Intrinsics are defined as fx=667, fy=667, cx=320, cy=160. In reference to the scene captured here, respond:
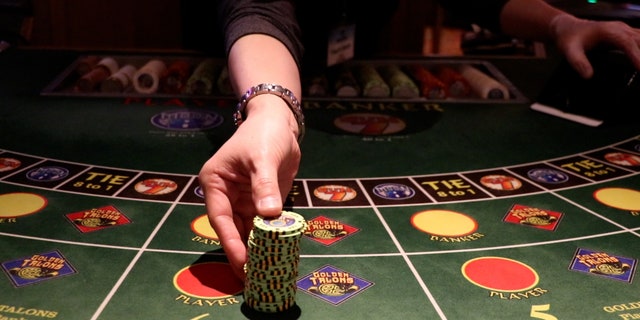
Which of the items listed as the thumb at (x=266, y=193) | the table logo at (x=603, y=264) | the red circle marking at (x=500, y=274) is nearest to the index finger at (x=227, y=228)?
the thumb at (x=266, y=193)

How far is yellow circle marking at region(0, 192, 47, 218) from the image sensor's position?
1.68 meters

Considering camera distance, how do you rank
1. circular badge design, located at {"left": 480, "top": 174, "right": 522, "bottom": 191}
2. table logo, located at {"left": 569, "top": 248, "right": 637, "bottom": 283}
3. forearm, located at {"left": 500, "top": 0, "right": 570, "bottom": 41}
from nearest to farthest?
1. table logo, located at {"left": 569, "top": 248, "right": 637, "bottom": 283}
2. circular badge design, located at {"left": 480, "top": 174, "right": 522, "bottom": 191}
3. forearm, located at {"left": 500, "top": 0, "right": 570, "bottom": 41}

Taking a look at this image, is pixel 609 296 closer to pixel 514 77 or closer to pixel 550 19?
pixel 550 19

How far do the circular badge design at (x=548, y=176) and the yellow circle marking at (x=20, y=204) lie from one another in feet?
4.60

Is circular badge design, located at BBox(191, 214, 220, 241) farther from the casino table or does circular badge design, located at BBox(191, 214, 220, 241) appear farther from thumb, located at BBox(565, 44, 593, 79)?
thumb, located at BBox(565, 44, 593, 79)

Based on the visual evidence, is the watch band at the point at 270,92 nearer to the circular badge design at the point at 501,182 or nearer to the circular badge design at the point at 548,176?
the circular badge design at the point at 501,182

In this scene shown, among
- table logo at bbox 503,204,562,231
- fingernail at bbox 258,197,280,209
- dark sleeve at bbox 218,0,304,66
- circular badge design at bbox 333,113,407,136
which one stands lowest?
table logo at bbox 503,204,562,231

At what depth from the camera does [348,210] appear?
1.77m

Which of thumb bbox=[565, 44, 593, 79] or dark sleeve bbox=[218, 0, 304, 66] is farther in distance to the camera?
thumb bbox=[565, 44, 593, 79]

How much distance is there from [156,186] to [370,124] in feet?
Result: 2.97

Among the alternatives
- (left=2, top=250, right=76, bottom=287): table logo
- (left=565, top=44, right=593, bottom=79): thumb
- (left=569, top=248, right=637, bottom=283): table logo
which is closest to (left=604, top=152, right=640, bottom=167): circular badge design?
(left=565, top=44, right=593, bottom=79): thumb

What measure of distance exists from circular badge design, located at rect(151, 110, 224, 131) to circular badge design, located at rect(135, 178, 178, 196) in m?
0.48

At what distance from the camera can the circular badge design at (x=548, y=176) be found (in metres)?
2.01

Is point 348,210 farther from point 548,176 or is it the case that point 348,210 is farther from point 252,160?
point 548,176
